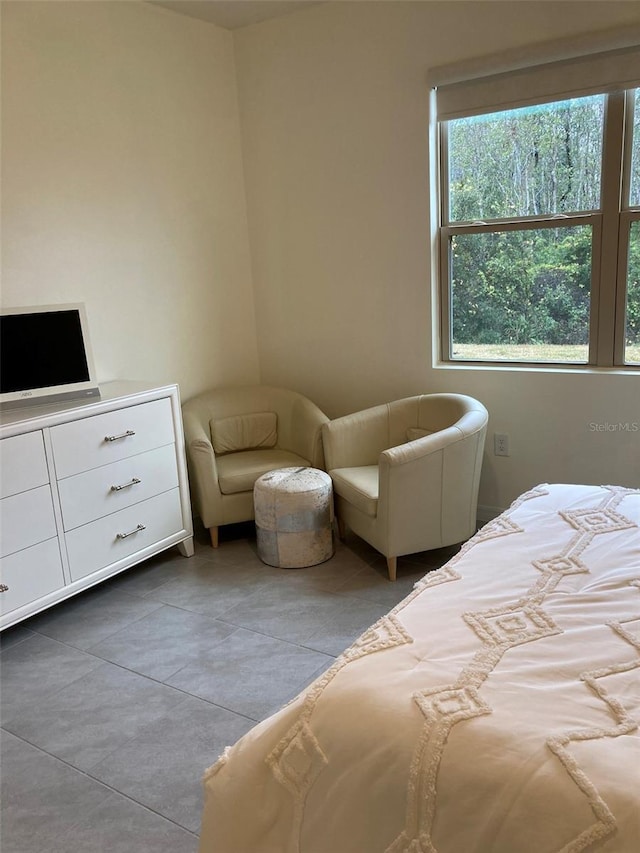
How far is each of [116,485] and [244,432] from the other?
3.42ft

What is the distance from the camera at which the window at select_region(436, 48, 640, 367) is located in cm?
322

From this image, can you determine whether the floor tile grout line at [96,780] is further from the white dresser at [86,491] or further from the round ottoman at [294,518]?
the round ottoman at [294,518]

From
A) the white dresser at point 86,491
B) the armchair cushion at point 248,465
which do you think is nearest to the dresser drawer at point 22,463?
the white dresser at point 86,491

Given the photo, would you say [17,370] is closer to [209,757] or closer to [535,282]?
[209,757]

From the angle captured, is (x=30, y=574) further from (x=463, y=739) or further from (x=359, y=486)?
(x=463, y=739)

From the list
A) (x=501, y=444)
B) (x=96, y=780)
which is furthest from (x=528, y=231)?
(x=96, y=780)

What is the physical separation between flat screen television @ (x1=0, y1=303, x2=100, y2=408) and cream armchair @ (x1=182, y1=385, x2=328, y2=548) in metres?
0.70

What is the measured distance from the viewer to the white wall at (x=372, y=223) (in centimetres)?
340

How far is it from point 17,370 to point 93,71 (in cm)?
153

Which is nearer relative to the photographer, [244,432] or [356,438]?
[356,438]

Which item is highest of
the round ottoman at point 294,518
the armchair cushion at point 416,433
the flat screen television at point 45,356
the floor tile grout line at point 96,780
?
the flat screen television at point 45,356

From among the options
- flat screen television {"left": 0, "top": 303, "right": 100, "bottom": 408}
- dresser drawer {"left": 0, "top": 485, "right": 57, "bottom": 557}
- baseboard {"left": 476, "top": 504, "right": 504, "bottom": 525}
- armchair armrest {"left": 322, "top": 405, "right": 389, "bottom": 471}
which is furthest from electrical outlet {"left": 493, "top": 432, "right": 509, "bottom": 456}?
dresser drawer {"left": 0, "top": 485, "right": 57, "bottom": 557}

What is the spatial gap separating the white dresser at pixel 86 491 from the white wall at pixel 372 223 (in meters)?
1.17

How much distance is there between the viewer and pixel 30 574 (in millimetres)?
2803
